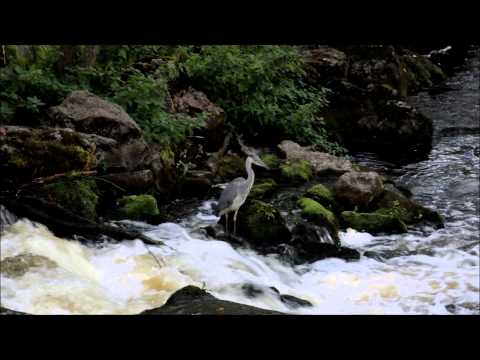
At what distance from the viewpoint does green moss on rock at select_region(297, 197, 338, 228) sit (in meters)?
7.55

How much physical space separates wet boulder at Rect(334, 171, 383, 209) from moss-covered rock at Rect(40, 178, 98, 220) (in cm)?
380

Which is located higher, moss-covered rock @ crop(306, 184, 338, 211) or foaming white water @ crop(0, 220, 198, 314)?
foaming white water @ crop(0, 220, 198, 314)

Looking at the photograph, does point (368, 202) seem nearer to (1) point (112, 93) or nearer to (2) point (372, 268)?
(2) point (372, 268)

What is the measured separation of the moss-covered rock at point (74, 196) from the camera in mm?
6340

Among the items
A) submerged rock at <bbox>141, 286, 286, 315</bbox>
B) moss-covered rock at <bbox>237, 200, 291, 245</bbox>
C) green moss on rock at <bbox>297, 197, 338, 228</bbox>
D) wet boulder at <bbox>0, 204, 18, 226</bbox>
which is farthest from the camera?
green moss on rock at <bbox>297, 197, 338, 228</bbox>

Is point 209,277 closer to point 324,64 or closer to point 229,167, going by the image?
point 229,167

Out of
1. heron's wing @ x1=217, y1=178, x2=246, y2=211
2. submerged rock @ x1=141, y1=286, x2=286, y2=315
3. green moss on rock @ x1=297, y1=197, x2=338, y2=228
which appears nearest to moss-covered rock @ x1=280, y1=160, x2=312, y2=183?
green moss on rock @ x1=297, y1=197, x2=338, y2=228

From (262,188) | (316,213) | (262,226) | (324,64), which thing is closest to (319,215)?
(316,213)

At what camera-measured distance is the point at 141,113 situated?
8.60m

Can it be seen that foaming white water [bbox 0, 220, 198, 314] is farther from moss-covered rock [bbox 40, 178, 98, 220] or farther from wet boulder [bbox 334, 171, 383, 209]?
wet boulder [bbox 334, 171, 383, 209]

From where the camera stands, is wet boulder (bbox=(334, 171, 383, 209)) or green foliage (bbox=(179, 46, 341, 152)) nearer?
wet boulder (bbox=(334, 171, 383, 209))

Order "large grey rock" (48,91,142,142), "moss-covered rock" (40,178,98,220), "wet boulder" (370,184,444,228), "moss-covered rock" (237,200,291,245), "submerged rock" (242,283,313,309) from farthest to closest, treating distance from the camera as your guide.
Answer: "wet boulder" (370,184,444,228) → "large grey rock" (48,91,142,142) → "moss-covered rock" (237,200,291,245) → "moss-covered rock" (40,178,98,220) → "submerged rock" (242,283,313,309)
